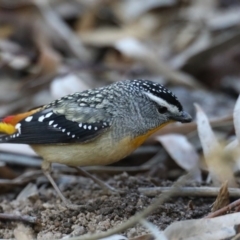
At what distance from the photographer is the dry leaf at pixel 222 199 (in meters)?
4.23

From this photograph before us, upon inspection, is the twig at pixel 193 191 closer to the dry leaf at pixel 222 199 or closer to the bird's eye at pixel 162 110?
the dry leaf at pixel 222 199

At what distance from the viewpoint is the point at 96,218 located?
14.2 feet

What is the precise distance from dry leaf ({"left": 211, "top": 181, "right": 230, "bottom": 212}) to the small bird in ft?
2.74

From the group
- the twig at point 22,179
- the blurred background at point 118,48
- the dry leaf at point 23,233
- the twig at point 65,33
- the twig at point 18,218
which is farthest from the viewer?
the twig at point 65,33

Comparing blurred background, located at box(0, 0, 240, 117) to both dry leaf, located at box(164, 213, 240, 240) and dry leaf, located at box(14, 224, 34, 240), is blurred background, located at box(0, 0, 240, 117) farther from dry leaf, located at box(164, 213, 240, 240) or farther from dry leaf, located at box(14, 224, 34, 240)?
dry leaf, located at box(164, 213, 240, 240)

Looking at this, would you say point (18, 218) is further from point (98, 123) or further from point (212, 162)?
point (212, 162)

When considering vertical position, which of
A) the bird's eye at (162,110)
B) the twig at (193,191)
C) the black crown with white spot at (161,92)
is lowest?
the twig at (193,191)

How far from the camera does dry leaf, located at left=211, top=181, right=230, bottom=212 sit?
4227 mm

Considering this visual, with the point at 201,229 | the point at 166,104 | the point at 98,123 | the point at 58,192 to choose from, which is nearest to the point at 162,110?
the point at 166,104

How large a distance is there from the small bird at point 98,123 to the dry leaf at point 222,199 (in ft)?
2.74

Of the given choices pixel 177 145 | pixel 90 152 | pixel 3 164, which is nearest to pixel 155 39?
pixel 177 145

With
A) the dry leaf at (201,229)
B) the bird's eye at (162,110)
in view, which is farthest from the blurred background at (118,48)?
the dry leaf at (201,229)

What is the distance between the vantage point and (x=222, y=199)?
4273 mm

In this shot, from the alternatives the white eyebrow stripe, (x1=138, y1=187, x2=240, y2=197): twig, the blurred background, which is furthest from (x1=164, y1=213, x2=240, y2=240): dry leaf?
the blurred background
